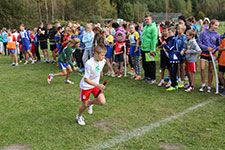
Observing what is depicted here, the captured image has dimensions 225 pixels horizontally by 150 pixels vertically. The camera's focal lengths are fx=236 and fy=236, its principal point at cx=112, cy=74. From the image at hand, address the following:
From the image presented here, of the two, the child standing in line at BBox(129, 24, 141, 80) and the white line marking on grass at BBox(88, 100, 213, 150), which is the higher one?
the child standing in line at BBox(129, 24, 141, 80)

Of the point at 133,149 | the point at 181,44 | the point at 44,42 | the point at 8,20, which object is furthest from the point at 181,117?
the point at 8,20

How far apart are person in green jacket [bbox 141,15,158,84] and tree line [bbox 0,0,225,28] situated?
41521 millimetres

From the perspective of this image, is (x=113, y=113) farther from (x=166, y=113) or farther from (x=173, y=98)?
(x=173, y=98)

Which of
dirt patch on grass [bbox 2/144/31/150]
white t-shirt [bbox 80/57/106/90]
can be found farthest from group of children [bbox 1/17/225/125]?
dirt patch on grass [bbox 2/144/31/150]

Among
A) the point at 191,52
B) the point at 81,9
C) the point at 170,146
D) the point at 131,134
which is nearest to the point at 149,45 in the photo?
the point at 191,52

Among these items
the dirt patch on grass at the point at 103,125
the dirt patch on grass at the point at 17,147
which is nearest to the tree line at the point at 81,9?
the dirt patch on grass at the point at 103,125

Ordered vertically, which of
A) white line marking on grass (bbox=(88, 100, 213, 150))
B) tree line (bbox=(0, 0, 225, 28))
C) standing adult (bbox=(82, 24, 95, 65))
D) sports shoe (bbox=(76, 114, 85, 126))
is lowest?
white line marking on grass (bbox=(88, 100, 213, 150))

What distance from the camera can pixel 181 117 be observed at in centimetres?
533

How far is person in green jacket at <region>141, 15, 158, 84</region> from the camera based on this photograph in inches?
316

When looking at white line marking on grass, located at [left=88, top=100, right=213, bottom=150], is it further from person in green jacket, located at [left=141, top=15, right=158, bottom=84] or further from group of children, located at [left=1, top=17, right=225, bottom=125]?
person in green jacket, located at [left=141, top=15, right=158, bottom=84]

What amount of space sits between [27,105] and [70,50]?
263 cm

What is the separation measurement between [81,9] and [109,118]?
69345 mm

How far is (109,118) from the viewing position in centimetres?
533

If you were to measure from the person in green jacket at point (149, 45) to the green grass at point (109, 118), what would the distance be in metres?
0.58
